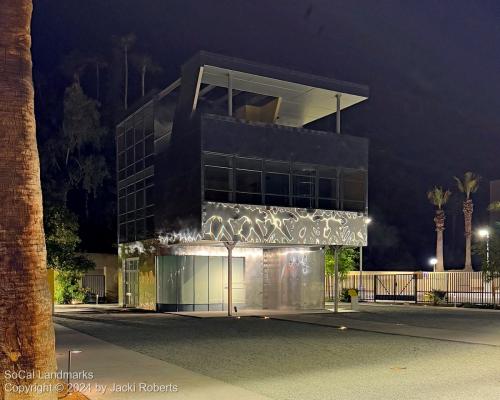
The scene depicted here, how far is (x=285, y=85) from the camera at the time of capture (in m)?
28.8

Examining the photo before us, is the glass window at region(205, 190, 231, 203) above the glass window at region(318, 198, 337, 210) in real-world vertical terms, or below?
above

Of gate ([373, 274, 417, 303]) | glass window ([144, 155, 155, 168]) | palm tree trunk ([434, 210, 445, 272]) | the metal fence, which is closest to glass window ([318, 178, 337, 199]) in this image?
glass window ([144, 155, 155, 168])

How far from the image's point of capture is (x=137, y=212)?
33531mm

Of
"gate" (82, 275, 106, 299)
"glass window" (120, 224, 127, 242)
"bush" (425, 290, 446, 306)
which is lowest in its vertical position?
"bush" (425, 290, 446, 306)

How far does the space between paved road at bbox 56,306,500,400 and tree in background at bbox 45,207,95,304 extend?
39.7ft

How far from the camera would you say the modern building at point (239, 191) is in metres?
26.9

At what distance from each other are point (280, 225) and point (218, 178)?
3448 millimetres

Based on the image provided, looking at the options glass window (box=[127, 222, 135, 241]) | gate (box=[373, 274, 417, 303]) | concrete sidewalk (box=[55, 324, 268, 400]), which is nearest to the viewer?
concrete sidewalk (box=[55, 324, 268, 400])

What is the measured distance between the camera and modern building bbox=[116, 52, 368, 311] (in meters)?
26.9

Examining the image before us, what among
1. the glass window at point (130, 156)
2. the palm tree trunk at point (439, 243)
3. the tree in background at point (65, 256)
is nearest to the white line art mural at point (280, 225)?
the glass window at point (130, 156)

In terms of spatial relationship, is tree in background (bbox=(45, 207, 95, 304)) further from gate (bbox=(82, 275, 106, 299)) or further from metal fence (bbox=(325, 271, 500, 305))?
metal fence (bbox=(325, 271, 500, 305))

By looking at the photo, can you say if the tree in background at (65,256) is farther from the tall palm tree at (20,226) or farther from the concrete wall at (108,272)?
the tall palm tree at (20,226)

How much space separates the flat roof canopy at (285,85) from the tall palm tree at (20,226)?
18.7 m

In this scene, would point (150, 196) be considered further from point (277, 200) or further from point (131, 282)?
point (277, 200)
